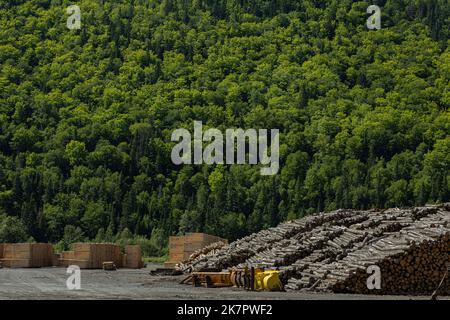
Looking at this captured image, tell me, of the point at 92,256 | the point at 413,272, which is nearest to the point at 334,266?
the point at 413,272

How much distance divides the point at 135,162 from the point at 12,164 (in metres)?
20.0

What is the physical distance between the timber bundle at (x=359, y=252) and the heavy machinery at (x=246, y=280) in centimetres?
66

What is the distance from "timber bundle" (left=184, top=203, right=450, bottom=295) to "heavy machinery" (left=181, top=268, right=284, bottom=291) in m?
0.66

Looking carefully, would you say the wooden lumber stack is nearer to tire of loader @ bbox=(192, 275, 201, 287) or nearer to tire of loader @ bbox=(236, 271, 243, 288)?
tire of loader @ bbox=(192, 275, 201, 287)

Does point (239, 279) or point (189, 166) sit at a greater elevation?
point (189, 166)

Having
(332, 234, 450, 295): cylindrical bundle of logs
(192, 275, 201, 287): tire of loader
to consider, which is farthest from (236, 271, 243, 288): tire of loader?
(332, 234, 450, 295): cylindrical bundle of logs

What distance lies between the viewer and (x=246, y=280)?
109 ft

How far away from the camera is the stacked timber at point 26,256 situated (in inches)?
2472

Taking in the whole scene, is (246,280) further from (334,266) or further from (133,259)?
(133,259)

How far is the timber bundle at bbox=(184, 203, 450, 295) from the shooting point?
32.0 metres

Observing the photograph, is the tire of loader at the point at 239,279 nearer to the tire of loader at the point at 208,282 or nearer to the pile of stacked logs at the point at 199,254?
the tire of loader at the point at 208,282

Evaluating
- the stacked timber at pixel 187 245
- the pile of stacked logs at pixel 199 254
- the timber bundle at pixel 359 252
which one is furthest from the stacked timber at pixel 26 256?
the timber bundle at pixel 359 252

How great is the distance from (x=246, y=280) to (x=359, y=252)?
4.22m
